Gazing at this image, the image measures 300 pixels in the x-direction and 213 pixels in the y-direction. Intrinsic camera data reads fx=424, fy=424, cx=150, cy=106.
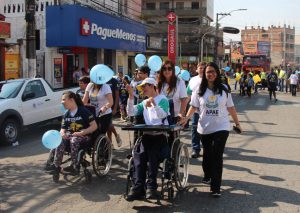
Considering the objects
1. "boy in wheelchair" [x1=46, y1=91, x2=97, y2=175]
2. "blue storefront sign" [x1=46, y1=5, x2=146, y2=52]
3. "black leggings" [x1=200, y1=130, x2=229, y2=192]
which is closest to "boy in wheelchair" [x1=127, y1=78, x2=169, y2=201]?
"black leggings" [x1=200, y1=130, x2=229, y2=192]

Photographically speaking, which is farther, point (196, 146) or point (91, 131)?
point (196, 146)

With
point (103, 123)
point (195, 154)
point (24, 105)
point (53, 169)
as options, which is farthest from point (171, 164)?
point (24, 105)

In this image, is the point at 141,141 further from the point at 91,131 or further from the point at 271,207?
the point at 271,207

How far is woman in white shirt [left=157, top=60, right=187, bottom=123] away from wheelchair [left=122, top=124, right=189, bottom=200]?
1.10 m

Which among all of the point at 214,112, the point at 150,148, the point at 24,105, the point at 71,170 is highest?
the point at 214,112

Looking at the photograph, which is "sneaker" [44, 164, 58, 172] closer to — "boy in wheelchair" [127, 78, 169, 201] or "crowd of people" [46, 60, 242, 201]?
"crowd of people" [46, 60, 242, 201]

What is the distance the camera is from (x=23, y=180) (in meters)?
6.97

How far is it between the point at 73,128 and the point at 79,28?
14.3m

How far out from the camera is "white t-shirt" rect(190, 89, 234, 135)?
232 inches

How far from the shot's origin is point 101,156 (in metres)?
6.99

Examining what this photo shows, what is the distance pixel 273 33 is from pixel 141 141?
472 feet

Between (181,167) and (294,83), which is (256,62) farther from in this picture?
(181,167)

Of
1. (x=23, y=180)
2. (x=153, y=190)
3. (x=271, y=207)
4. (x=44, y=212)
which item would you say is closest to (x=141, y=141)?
(x=153, y=190)

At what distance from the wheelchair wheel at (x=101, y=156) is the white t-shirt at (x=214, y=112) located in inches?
68.9
